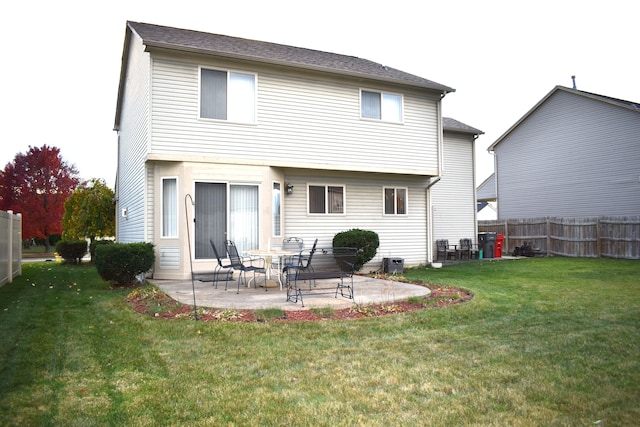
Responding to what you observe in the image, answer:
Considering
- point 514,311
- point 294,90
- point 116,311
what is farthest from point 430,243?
point 116,311

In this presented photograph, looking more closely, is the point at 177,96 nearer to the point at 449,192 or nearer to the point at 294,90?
the point at 294,90

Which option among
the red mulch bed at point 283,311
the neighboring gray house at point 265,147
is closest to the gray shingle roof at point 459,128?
the neighboring gray house at point 265,147

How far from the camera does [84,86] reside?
68.2ft

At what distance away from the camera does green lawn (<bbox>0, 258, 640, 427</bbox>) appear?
3.39 m

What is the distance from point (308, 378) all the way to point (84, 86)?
2129cm

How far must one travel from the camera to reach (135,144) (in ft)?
43.7

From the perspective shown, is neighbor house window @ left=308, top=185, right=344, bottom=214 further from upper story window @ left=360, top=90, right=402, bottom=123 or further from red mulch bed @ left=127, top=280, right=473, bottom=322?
red mulch bed @ left=127, top=280, right=473, bottom=322

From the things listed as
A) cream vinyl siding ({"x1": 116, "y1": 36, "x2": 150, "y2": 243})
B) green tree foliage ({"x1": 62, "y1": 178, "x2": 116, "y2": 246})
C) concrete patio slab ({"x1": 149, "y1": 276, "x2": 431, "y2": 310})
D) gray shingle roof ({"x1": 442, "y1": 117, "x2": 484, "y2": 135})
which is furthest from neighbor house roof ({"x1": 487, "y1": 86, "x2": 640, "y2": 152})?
green tree foliage ({"x1": 62, "y1": 178, "x2": 116, "y2": 246})

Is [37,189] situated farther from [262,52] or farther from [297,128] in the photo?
[297,128]

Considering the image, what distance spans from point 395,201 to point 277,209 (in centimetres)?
435

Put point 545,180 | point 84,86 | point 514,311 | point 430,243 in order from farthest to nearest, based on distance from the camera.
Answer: point 545,180 < point 84,86 < point 430,243 < point 514,311

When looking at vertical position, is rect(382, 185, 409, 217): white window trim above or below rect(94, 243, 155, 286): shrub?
above

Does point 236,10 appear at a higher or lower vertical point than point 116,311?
higher

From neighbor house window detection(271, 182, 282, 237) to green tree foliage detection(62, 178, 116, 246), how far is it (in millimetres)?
11105
